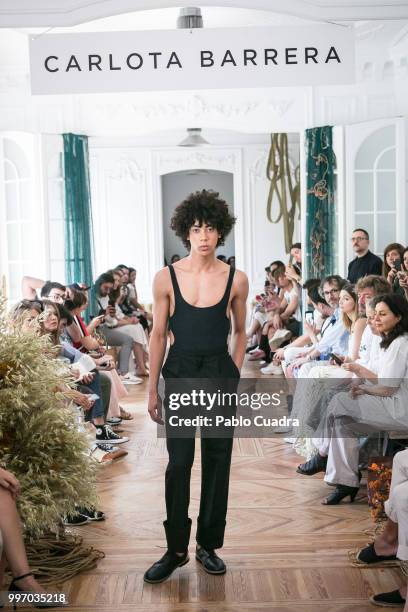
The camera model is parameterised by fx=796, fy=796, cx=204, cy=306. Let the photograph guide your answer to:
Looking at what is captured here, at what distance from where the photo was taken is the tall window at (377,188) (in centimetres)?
759

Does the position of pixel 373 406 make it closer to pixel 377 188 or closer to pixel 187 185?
pixel 377 188

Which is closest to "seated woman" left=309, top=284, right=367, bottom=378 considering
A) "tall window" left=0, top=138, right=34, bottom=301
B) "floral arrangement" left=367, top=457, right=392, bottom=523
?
"floral arrangement" left=367, top=457, right=392, bottom=523

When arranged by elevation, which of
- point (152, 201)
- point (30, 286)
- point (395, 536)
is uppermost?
point (152, 201)

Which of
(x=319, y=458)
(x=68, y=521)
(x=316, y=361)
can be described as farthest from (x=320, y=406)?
(x=68, y=521)

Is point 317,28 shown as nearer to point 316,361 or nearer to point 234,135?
point 316,361

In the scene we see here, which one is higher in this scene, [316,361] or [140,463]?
[316,361]

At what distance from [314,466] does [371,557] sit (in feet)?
4.43

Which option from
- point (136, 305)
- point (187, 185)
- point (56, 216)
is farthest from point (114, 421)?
point (187, 185)

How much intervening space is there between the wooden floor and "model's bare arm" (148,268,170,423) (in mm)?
696

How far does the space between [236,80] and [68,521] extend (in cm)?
232

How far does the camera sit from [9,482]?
2.91 meters

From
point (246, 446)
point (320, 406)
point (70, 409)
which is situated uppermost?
point (70, 409)

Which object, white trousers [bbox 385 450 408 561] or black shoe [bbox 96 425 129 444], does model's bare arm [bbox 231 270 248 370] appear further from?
black shoe [bbox 96 425 129 444]

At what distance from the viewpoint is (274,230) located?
12.2m
